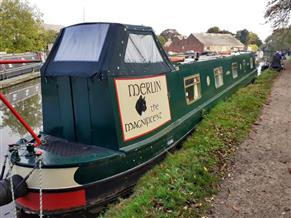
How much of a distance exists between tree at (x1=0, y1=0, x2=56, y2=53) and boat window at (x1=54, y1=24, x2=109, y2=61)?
32.4 meters

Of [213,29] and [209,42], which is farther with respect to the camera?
[213,29]

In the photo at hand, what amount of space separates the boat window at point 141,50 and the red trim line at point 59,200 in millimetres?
1915

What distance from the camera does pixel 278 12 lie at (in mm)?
21281

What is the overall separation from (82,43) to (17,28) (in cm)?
3463

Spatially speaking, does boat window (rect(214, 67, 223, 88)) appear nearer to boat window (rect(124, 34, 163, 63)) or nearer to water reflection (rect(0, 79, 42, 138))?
boat window (rect(124, 34, 163, 63))

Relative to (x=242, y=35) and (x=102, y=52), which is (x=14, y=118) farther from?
(x=242, y=35)

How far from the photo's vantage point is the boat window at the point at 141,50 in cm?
518

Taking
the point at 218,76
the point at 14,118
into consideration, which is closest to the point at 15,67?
the point at 14,118

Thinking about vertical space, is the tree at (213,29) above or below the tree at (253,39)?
above

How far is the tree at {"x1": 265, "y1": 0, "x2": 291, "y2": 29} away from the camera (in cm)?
2092

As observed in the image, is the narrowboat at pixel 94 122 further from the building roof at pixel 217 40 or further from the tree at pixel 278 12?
the building roof at pixel 217 40

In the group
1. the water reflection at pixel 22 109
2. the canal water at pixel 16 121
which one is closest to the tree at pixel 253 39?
the water reflection at pixel 22 109

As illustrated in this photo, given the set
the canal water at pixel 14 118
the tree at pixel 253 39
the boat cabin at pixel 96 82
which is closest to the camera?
the boat cabin at pixel 96 82

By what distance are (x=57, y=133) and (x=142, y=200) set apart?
1994 mm
